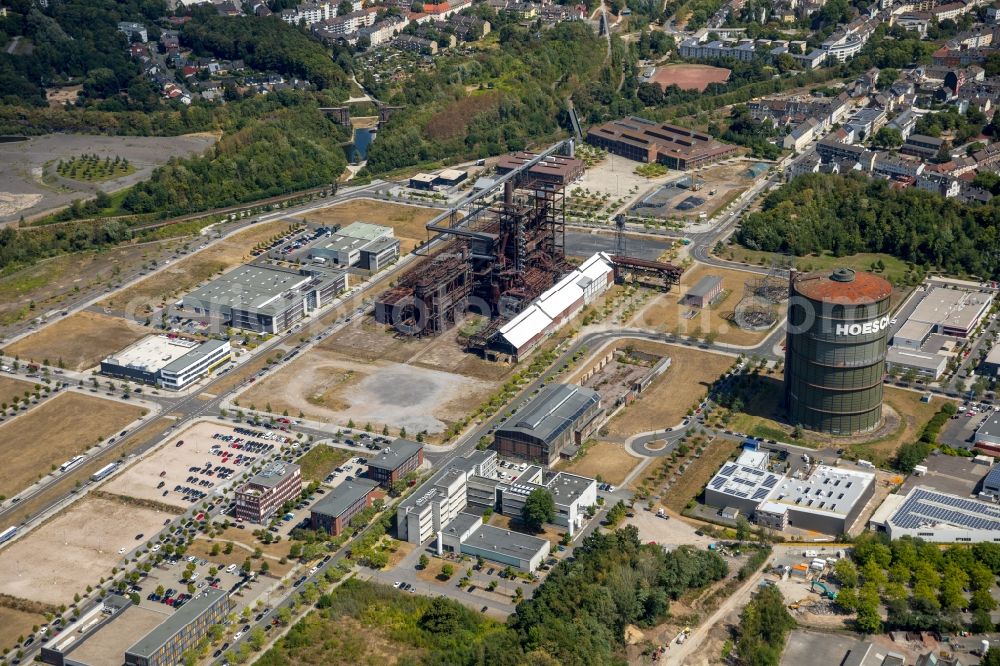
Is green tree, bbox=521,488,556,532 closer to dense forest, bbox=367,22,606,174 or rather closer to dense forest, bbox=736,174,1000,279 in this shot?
dense forest, bbox=736,174,1000,279

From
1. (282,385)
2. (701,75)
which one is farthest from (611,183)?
(282,385)

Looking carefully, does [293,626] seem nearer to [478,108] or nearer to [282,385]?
[282,385]

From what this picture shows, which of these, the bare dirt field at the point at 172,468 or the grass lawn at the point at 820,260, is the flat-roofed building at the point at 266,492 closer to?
the bare dirt field at the point at 172,468

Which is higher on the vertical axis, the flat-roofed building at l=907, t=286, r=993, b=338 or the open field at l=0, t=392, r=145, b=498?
the flat-roofed building at l=907, t=286, r=993, b=338

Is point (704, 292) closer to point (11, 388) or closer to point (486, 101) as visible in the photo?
point (11, 388)

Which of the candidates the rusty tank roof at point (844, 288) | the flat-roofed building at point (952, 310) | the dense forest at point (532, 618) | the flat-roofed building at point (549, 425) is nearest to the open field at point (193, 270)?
the flat-roofed building at point (549, 425)

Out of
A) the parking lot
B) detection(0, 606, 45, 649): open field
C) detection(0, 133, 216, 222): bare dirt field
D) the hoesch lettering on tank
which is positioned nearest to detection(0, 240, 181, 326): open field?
detection(0, 133, 216, 222): bare dirt field

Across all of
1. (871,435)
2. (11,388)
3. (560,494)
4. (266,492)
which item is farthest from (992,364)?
(11,388)
